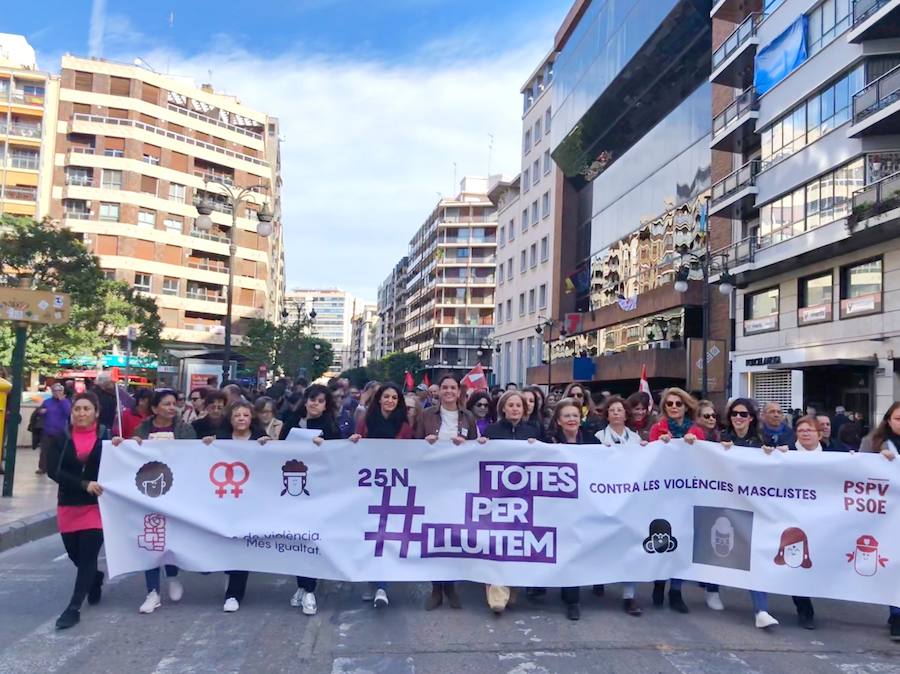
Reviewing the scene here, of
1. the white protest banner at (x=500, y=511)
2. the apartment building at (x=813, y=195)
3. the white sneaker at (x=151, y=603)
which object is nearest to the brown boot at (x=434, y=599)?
the white protest banner at (x=500, y=511)

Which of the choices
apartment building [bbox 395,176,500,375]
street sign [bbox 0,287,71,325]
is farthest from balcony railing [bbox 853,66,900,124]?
apartment building [bbox 395,176,500,375]

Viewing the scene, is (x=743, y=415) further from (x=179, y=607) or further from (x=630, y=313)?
(x=630, y=313)

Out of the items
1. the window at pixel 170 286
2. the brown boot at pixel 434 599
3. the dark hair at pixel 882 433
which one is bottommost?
the brown boot at pixel 434 599

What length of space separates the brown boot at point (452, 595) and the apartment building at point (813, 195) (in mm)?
18828

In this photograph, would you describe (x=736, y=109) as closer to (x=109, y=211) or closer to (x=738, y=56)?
(x=738, y=56)

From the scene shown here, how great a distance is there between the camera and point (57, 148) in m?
57.6

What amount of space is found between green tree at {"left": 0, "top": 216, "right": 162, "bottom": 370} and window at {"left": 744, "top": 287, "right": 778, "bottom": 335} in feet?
78.2

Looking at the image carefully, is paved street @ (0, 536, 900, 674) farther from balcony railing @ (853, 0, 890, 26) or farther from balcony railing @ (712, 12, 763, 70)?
balcony railing @ (712, 12, 763, 70)

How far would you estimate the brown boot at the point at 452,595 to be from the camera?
21.5 ft

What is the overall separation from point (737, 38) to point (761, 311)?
9.91 metres

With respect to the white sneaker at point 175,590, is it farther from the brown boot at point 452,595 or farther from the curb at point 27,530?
the curb at point 27,530

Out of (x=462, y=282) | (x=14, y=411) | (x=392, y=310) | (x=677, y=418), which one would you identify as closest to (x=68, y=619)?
(x=677, y=418)

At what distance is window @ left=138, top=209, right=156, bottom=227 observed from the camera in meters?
58.4

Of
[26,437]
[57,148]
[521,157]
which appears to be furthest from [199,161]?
[26,437]
